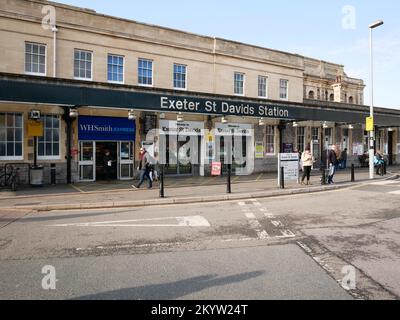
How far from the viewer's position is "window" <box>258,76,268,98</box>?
23981 mm

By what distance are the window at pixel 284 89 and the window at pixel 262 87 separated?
1.59m

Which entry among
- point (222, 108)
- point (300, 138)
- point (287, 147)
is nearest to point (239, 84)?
point (287, 147)

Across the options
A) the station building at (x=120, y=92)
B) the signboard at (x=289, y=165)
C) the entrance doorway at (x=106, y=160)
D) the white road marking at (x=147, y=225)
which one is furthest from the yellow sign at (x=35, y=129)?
the signboard at (x=289, y=165)

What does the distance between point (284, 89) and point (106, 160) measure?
49.2ft

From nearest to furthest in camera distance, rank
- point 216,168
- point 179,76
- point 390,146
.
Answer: point 216,168
point 179,76
point 390,146

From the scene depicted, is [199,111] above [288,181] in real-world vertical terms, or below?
above

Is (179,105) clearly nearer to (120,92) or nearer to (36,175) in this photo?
(120,92)

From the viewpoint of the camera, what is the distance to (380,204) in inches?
408

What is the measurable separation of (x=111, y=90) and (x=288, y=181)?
9323 millimetres

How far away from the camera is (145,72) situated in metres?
19.4
